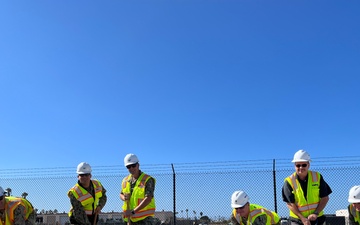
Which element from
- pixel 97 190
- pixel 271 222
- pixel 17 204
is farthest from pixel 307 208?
pixel 17 204

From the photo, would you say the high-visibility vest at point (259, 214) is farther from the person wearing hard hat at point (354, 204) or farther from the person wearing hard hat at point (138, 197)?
the person wearing hard hat at point (138, 197)

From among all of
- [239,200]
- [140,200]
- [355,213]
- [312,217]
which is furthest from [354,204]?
[140,200]

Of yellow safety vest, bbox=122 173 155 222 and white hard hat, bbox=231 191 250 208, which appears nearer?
white hard hat, bbox=231 191 250 208

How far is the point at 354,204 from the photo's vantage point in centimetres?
680

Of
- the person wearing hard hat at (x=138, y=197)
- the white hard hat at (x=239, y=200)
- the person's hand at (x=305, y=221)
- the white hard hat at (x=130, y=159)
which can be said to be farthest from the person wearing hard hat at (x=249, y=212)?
the white hard hat at (x=130, y=159)

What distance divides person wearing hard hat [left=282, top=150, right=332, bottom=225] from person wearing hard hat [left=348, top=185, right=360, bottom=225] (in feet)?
1.36

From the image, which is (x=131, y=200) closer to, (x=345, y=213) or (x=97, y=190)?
(x=97, y=190)

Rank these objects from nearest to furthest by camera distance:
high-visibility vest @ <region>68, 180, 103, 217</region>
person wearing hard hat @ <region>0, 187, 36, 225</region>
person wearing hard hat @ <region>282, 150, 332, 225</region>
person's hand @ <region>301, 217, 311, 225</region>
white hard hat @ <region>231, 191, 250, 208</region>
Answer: white hard hat @ <region>231, 191, 250, 208</region> → person wearing hard hat @ <region>0, 187, 36, 225</region> → person's hand @ <region>301, 217, 311, 225</region> → person wearing hard hat @ <region>282, 150, 332, 225</region> → high-visibility vest @ <region>68, 180, 103, 217</region>

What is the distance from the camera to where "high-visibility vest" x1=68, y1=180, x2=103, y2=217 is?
25.9 feet

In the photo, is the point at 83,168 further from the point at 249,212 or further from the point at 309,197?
the point at 309,197

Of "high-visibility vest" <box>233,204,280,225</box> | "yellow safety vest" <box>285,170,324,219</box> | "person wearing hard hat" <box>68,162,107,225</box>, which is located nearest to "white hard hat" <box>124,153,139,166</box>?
"person wearing hard hat" <box>68,162,107,225</box>

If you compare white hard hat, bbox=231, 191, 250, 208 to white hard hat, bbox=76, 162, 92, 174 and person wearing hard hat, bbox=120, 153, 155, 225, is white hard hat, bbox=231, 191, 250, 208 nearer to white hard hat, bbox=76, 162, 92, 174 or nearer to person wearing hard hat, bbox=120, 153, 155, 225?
person wearing hard hat, bbox=120, 153, 155, 225

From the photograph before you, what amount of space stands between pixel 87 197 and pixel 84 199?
62mm

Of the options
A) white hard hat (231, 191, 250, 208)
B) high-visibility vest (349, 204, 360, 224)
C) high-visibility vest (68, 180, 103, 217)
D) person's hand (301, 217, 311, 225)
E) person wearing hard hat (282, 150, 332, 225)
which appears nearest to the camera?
white hard hat (231, 191, 250, 208)
